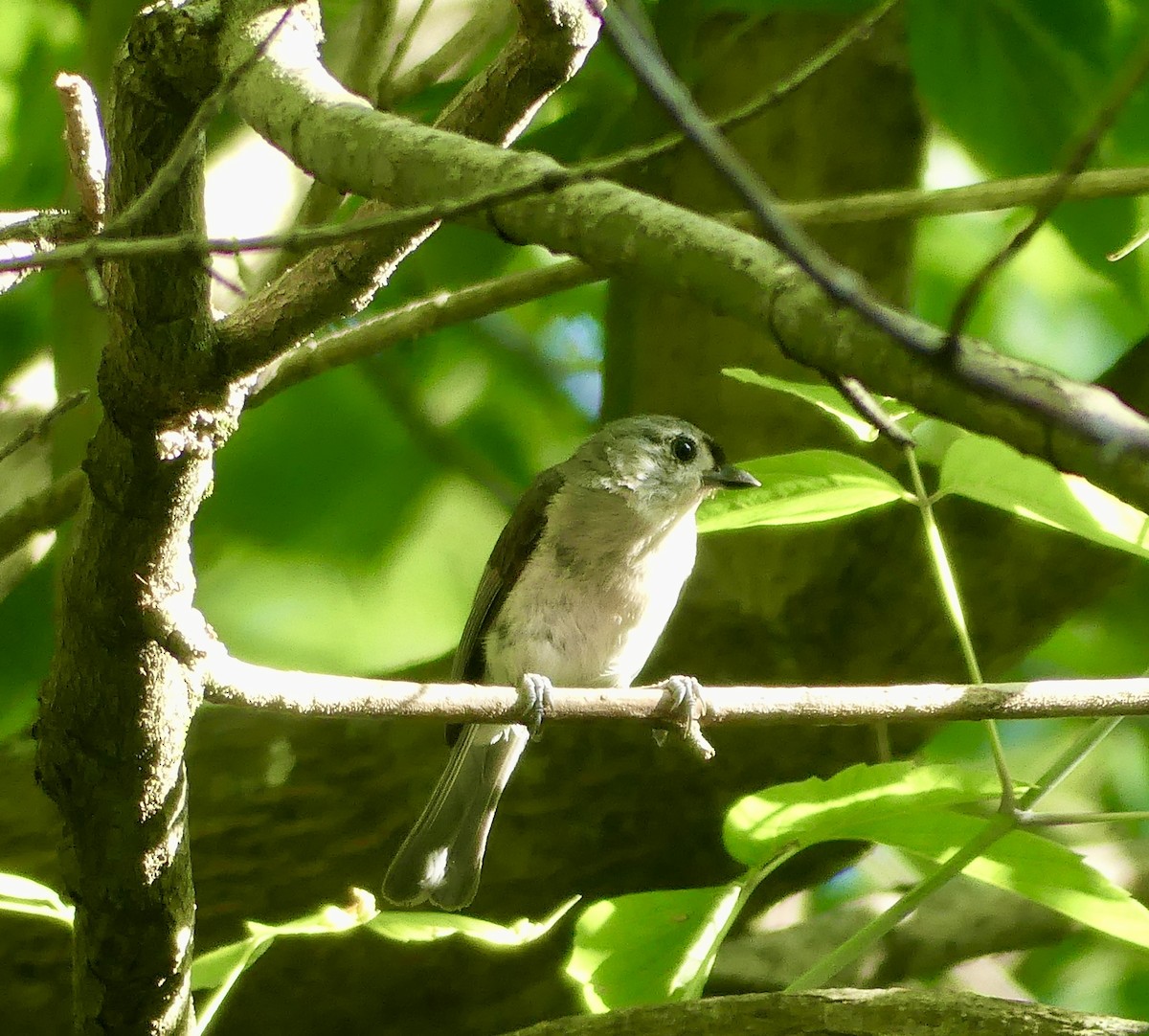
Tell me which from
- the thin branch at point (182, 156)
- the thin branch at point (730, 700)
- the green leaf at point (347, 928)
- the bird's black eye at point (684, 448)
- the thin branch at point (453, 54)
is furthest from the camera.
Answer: the bird's black eye at point (684, 448)

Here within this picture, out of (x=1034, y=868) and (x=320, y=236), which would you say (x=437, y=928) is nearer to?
(x=1034, y=868)

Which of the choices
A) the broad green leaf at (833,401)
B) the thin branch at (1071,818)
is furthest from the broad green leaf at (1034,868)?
the broad green leaf at (833,401)

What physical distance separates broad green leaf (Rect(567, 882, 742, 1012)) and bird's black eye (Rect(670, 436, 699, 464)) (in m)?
1.70

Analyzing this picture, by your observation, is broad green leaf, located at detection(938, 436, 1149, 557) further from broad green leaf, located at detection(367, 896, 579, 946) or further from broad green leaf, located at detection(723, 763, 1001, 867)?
broad green leaf, located at detection(367, 896, 579, 946)

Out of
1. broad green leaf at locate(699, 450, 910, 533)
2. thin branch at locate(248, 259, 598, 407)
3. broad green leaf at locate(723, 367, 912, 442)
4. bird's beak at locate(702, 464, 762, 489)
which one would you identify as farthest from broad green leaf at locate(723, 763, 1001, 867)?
bird's beak at locate(702, 464, 762, 489)

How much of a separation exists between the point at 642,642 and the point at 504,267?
121 centimetres

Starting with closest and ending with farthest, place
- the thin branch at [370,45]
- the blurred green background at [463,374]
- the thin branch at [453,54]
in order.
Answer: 1. the blurred green background at [463,374]
2. the thin branch at [370,45]
3. the thin branch at [453,54]

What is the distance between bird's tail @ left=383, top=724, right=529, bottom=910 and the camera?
312cm

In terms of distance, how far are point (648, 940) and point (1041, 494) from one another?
0.92 metres

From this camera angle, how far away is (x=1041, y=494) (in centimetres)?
199

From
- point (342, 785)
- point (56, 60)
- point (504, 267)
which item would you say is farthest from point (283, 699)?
point (56, 60)

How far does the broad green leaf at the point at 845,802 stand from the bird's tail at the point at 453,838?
3.66ft

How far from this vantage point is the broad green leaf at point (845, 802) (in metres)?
1.87

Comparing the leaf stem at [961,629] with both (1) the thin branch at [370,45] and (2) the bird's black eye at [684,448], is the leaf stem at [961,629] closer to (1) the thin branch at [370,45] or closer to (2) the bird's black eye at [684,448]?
(2) the bird's black eye at [684,448]
